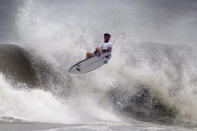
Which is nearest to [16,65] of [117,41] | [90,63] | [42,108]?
[42,108]

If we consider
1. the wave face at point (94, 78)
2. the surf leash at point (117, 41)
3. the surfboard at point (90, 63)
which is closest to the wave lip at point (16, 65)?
the wave face at point (94, 78)

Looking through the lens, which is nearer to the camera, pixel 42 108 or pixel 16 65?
pixel 42 108

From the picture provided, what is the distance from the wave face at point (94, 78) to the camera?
16.4m

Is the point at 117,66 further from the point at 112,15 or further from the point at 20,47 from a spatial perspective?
the point at 112,15

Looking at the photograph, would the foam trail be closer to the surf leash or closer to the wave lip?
the wave lip

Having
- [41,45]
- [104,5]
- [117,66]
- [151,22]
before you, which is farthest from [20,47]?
[151,22]

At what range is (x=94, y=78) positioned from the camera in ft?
66.9

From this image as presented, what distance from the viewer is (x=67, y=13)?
3128cm

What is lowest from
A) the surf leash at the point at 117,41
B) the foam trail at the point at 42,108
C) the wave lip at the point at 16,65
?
the foam trail at the point at 42,108

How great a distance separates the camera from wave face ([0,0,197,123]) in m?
16.4

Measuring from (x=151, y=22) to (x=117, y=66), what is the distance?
43.8ft

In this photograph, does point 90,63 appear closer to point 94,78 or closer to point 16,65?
point 94,78

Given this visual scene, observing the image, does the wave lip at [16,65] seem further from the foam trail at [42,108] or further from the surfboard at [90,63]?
the surfboard at [90,63]

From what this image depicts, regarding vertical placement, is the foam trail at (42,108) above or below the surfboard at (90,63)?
below
